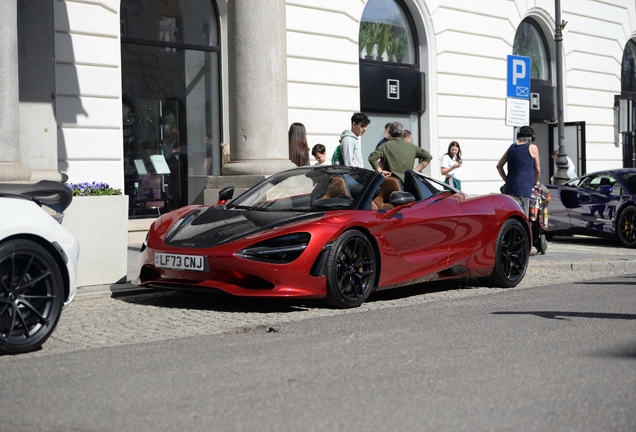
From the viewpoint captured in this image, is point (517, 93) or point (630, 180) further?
point (630, 180)

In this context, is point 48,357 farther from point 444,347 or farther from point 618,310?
point 618,310

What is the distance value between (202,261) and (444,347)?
2458 millimetres

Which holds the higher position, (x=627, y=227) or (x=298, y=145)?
(x=298, y=145)

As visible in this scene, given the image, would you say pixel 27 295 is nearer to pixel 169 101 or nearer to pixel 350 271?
pixel 350 271

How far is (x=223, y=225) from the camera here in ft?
26.6

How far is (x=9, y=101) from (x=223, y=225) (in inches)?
134

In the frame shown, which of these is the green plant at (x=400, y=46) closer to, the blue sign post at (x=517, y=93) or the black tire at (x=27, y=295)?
the blue sign post at (x=517, y=93)

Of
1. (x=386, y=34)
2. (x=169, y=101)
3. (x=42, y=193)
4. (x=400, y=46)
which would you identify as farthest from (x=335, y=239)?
(x=400, y=46)

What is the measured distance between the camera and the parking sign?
14.2 meters

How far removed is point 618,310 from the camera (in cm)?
765

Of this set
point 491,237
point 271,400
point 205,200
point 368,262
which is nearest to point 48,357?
point 271,400

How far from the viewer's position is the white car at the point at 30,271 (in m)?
5.87

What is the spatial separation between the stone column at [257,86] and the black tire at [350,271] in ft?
15.8

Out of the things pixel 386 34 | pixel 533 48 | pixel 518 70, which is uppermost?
pixel 533 48
